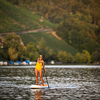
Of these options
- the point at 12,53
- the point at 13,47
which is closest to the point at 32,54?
the point at 13,47

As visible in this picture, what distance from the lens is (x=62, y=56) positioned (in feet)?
586

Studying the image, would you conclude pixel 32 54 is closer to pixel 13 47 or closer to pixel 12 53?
pixel 13 47

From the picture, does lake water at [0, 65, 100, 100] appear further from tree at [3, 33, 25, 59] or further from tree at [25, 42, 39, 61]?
tree at [25, 42, 39, 61]

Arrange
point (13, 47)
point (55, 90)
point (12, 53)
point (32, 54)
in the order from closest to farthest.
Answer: point (55, 90), point (12, 53), point (13, 47), point (32, 54)

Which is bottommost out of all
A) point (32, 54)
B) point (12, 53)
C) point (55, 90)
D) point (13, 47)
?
point (55, 90)

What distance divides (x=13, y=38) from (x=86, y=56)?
73844mm

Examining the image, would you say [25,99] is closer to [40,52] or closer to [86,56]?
[40,52]

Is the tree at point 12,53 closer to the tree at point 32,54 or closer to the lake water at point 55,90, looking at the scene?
the tree at point 32,54

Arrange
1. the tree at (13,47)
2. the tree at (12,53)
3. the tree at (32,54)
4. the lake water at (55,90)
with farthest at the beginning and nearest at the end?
1. the tree at (32,54)
2. the tree at (13,47)
3. the tree at (12,53)
4. the lake water at (55,90)

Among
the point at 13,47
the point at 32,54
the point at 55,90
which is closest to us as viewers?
the point at 55,90

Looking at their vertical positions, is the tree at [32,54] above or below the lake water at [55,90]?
above

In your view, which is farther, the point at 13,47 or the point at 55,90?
the point at 13,47

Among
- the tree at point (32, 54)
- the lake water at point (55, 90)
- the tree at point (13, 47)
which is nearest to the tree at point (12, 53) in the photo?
the tree at point (13, 47)

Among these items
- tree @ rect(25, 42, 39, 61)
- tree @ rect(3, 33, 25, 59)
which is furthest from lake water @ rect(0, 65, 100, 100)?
tree @ rect(25, 42, 39, 61)
